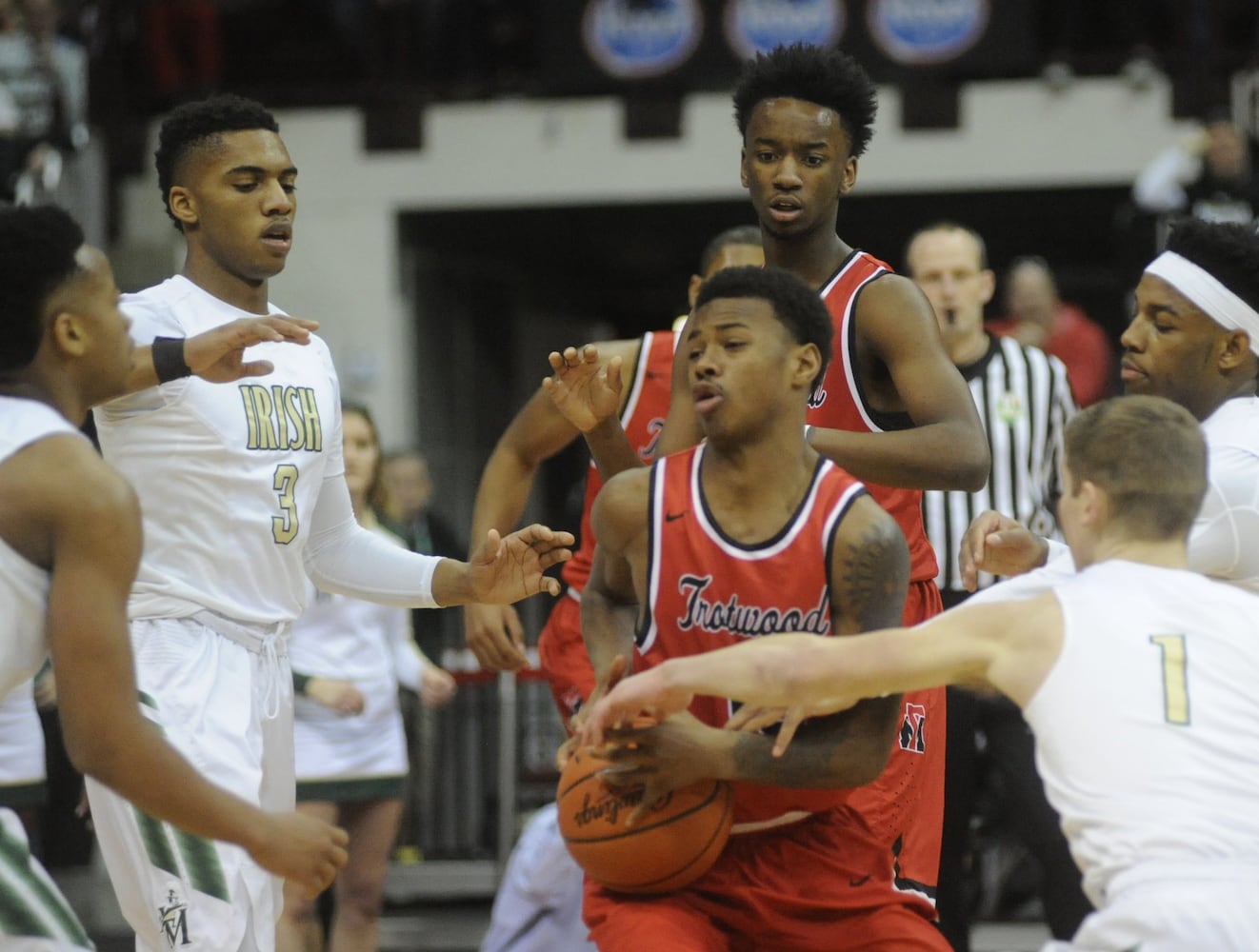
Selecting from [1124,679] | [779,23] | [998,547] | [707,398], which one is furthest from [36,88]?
[1124,679]

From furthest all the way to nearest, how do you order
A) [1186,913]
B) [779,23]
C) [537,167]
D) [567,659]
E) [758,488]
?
[537,167] → [779,23] → [567,659] → [758,488] → [1186,913]

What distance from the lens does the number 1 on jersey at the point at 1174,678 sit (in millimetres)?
3373

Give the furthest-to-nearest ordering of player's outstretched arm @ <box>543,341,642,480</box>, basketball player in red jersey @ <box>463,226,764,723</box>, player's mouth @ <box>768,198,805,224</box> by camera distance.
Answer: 1. basketball player in red jersey @ <box>463,226,764,723</box>
2. player's mouth @ <box>768,198,805,224</box>
3. player's outstretched arm @ <box>543,341,642,480</box>

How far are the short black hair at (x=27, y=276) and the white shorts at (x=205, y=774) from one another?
1.12 metres

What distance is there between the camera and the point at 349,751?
6918 millimetres

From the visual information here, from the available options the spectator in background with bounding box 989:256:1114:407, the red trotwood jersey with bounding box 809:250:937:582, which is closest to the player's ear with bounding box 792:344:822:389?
the red trotwood jersey with bounding box 809:250:937:582

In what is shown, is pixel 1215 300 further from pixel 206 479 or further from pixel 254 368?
pixel 206 479

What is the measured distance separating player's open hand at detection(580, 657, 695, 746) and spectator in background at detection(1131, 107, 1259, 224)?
743 centimetres

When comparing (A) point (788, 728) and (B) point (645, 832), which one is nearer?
(A) point (788, 728)

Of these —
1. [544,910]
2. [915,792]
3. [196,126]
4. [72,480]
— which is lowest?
[544,910]

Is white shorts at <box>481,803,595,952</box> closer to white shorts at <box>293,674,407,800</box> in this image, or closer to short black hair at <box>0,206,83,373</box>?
white shorts at <box>293,674,407,800</box>

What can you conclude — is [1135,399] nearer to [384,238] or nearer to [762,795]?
[762,795]

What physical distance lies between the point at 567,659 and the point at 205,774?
6.20ft

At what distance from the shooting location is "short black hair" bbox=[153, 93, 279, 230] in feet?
15.9
